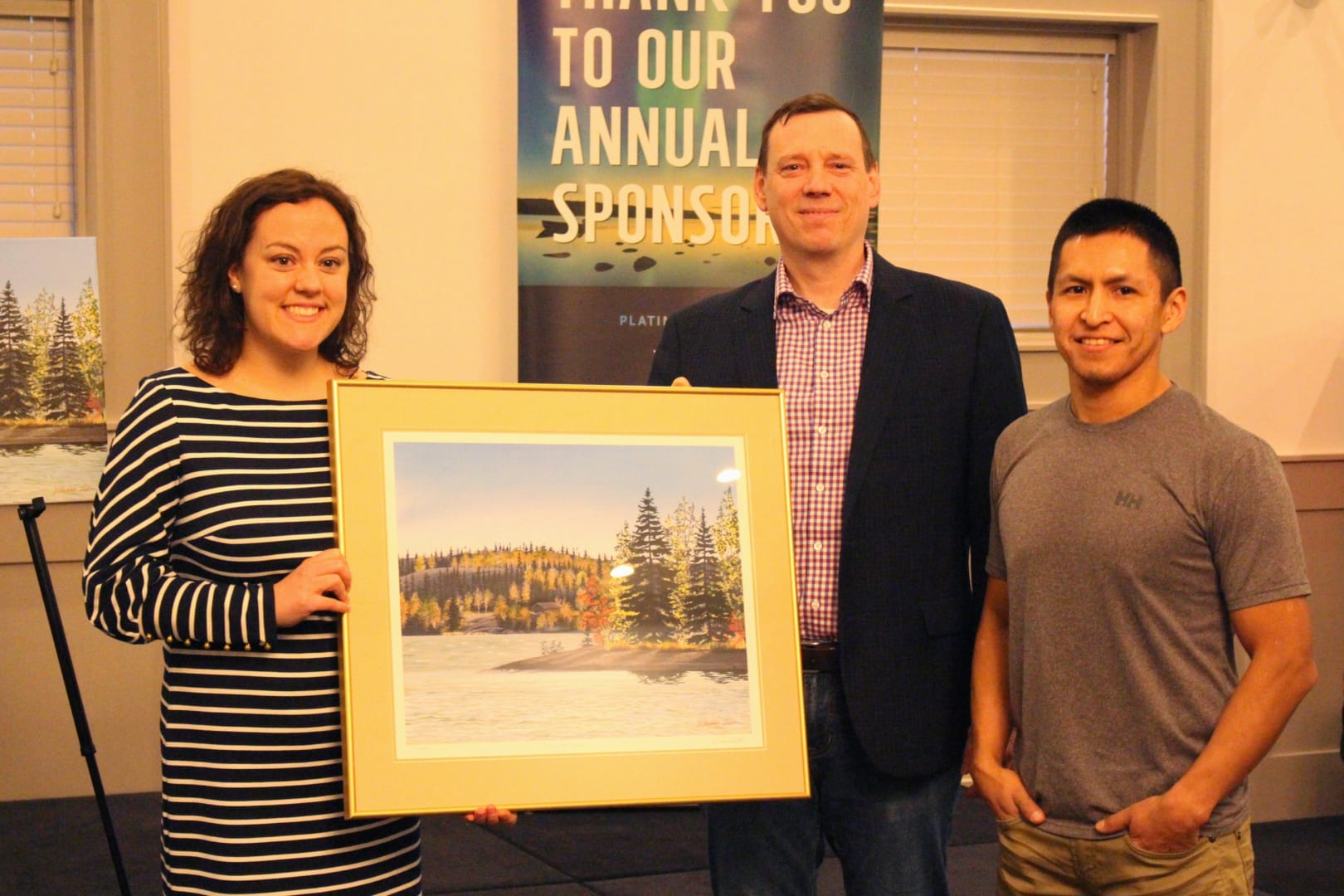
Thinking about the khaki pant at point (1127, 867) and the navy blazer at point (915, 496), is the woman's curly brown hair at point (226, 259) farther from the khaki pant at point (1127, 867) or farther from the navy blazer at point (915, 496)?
the khaki pant at point (1127, 867)

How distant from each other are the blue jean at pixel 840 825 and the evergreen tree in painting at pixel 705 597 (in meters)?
0.20

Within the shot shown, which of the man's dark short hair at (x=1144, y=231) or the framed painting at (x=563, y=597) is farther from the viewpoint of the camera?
the man's dark short hair at (x=1144, y=231)

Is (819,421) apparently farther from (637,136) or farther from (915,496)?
(637,136)

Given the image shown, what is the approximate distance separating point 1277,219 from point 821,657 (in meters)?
3.54

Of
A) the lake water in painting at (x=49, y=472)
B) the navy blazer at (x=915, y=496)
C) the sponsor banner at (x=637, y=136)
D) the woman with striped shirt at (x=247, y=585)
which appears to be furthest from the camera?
the sponsor banner at (x=637, y=136)

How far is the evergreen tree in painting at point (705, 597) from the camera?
184 cm

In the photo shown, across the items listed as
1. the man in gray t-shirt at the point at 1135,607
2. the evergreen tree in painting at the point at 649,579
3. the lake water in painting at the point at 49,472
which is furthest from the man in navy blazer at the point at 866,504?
the lake water in painting at the point at 49,472

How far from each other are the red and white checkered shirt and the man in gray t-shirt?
267mm

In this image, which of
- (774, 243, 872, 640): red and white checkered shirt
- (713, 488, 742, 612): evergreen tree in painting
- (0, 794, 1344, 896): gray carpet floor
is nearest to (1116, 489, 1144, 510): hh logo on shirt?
(774, 243, 872, 640): red and white checkered shirt

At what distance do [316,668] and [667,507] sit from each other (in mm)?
527

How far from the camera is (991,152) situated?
15.8ft

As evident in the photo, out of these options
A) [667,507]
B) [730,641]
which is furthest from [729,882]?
[667,507]

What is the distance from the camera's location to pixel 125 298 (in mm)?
4090

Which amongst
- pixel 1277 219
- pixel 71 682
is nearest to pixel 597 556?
pixel 71 682
